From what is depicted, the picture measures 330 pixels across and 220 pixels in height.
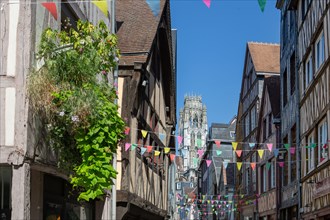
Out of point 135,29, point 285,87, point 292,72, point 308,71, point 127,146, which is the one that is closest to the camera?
point 127,146

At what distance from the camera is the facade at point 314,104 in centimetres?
1326

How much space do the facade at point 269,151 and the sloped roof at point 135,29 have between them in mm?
8165

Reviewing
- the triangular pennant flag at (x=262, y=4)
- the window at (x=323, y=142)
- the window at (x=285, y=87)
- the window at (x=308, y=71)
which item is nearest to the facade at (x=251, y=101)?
the window at (x=285, y=87)

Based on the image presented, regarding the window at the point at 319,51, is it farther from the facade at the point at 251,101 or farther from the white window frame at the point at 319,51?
the facade at the point at 251,101

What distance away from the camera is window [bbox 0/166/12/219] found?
272 inches

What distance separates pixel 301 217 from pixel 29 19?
38.8ft

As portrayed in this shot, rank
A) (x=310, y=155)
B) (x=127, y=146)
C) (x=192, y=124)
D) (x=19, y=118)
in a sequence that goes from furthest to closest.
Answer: (x=192, y=124)
(x=310, y=155)
(x=127, y=146)
(x=19, y=118)

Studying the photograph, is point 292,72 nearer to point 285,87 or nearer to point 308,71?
point 285,87

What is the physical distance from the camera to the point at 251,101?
96.0ft

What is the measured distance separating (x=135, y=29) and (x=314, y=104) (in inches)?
196

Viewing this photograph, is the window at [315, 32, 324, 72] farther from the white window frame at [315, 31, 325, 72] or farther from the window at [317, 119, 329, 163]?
the window at [317, 119, 329, 163]

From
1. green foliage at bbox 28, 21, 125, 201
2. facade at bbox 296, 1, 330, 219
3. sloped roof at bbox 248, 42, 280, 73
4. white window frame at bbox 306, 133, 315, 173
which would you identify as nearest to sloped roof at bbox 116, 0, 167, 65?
facade at bbox 296, 1, 330, 219

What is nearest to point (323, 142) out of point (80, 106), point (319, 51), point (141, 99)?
point (319, 51)

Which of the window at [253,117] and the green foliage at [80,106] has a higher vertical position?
the window at [253,117]
